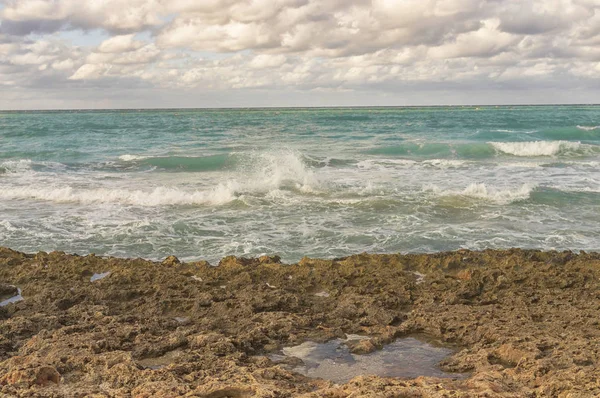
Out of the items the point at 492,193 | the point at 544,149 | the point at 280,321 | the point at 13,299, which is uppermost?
the point at 544,149

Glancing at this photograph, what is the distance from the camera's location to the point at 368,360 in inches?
188

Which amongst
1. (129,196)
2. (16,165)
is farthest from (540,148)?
(16,165)

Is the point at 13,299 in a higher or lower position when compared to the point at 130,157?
lower

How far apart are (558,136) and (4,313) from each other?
39.4 metres

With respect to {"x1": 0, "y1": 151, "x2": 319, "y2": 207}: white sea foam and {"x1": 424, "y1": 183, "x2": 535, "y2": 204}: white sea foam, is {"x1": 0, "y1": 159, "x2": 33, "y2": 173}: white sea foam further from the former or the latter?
{"x1": 424, "y1": 183, "x2": 535, "y2": 204}: white sea foam

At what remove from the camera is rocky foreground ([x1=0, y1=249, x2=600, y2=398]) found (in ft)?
12.8

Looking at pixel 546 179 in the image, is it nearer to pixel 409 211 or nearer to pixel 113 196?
pixel 409 211

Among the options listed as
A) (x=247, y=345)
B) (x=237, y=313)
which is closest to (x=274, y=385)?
(x=247, y=345)

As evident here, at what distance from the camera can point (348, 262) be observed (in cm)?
750

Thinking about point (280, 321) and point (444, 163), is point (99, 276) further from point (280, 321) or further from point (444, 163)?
point (444, 163)

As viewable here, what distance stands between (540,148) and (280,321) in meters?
25.7

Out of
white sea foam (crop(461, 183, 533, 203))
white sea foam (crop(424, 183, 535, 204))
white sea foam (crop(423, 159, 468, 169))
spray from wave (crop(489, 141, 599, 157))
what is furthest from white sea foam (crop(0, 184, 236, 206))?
spray from wave (crop(489, 141, 599, 157))

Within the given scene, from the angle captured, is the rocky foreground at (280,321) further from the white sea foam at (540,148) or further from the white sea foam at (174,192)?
the white sea foam at (540,148)

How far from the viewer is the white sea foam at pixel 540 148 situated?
87.5ft
